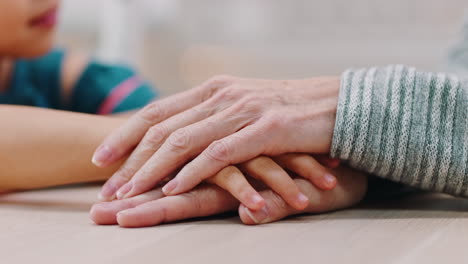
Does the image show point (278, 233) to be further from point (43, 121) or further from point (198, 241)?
point (43, 121)

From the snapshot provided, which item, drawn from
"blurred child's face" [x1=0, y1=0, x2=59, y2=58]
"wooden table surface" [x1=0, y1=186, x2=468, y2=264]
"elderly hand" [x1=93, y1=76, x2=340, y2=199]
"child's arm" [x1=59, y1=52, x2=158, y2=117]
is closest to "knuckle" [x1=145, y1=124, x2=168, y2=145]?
"elderly hand" [x1=93, y1=76, x2=340, y2=199]

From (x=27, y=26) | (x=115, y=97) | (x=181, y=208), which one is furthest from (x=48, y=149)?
(x=115, y=97)

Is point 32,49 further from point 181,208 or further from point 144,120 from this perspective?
point 181,208

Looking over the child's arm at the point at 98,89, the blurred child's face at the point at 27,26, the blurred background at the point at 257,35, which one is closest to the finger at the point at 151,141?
the blurred child's face at the point at 27,26

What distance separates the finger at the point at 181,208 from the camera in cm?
51

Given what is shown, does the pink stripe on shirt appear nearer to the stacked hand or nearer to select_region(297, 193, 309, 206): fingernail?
the stacked hand

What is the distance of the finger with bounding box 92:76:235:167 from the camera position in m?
0.59

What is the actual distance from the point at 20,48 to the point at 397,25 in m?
0.93

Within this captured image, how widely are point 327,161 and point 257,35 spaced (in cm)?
106

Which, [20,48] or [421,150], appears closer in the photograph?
[421,150]

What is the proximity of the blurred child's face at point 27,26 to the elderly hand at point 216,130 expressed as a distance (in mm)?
489

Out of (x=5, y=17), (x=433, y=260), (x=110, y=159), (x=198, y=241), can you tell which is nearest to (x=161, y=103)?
(x=110, y=159)

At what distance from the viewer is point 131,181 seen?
562mm

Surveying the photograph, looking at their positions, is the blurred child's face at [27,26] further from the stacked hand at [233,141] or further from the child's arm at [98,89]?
the stacked hand at [233,141]
